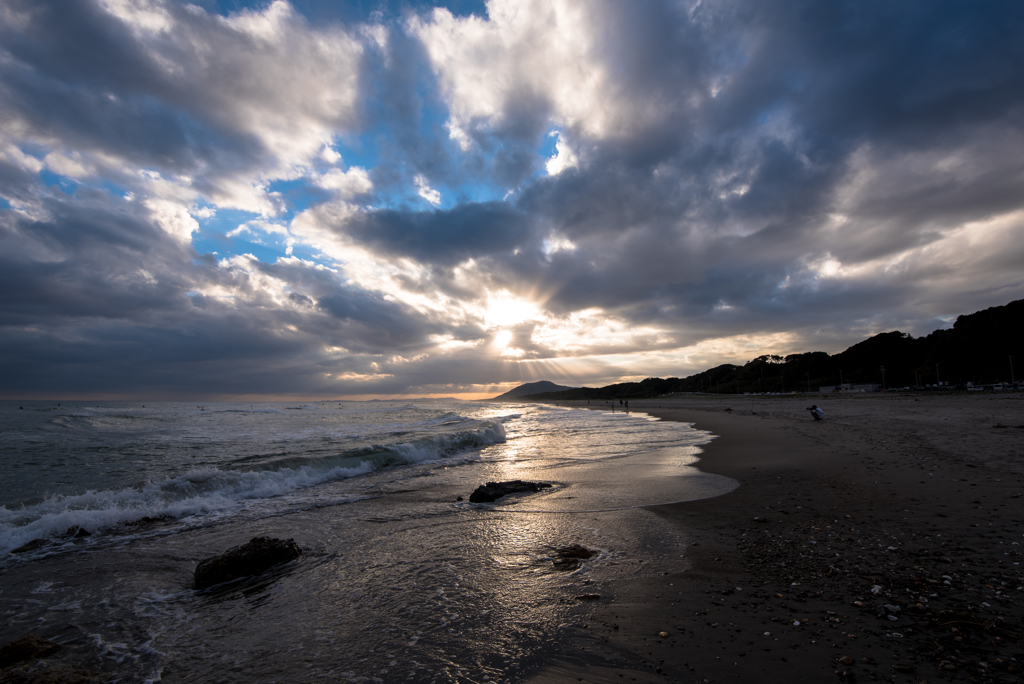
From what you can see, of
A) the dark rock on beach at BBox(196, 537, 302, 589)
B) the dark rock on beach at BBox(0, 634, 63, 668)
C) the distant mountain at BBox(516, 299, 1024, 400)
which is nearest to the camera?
the dark rock on beach at BBox(0, 634, 63, 668)

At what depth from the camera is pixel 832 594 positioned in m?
3.98

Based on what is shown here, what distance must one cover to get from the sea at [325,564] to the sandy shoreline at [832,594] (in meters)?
0.50

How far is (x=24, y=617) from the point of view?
15.2ft

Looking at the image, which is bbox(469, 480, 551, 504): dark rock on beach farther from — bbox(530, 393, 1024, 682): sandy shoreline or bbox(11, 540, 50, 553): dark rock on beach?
bbox(11, 540, 50, 553): dark rock on beach

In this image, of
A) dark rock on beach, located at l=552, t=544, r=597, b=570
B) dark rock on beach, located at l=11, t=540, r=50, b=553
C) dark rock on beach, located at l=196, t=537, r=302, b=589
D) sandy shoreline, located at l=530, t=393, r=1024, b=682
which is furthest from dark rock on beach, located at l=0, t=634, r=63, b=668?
dark rock on beach, located at l=552, t=544, r=597, b=570

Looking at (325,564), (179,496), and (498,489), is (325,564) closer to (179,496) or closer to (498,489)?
(498,489)

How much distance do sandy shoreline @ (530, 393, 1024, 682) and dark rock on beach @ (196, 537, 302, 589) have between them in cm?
463

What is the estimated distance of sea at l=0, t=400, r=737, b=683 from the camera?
12.1 feet

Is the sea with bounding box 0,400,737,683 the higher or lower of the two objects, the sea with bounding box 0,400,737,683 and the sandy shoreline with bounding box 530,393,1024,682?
the lower

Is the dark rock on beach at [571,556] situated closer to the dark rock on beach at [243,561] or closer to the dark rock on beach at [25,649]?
the dark rock on beach at [243,561]

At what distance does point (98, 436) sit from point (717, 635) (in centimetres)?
3004

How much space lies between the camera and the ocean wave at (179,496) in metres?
7.68

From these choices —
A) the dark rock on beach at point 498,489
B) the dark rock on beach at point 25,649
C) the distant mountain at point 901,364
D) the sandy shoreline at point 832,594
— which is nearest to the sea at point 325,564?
the dark rock on beach at point 25,649

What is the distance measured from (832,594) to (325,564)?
609cm
